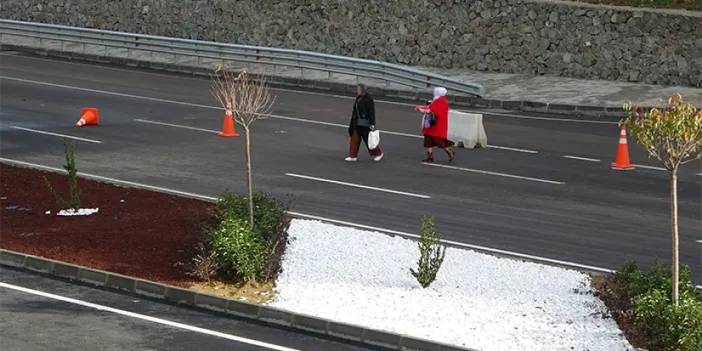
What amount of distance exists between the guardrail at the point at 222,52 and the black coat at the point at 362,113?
7959mm

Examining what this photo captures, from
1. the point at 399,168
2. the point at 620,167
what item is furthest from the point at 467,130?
the point at 620,167

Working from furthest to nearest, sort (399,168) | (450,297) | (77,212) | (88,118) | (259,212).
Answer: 1. (88,118)
2. (399,168)
3. (77,212)
4. (259,212)
5. (450,297)

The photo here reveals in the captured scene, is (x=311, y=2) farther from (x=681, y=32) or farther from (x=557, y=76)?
(x=681, y=32)

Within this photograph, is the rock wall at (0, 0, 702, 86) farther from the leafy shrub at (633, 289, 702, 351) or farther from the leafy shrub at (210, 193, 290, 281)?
the leafy shrub at (633, 289, 702, 351)

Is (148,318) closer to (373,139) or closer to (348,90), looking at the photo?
(373,139)

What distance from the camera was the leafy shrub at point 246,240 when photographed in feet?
52.2

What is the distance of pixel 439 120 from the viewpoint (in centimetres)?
2516

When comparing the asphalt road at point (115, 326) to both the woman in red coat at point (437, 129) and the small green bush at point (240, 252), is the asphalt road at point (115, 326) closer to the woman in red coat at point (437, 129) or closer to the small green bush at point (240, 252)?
the small green bush at point (240, 252)

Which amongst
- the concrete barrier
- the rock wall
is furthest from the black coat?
the rock wall

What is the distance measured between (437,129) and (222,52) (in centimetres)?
1565

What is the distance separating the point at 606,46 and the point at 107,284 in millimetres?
21023

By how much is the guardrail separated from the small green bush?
57.0ft

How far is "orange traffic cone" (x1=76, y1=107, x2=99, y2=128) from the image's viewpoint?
29.0 m

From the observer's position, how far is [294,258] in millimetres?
17062
